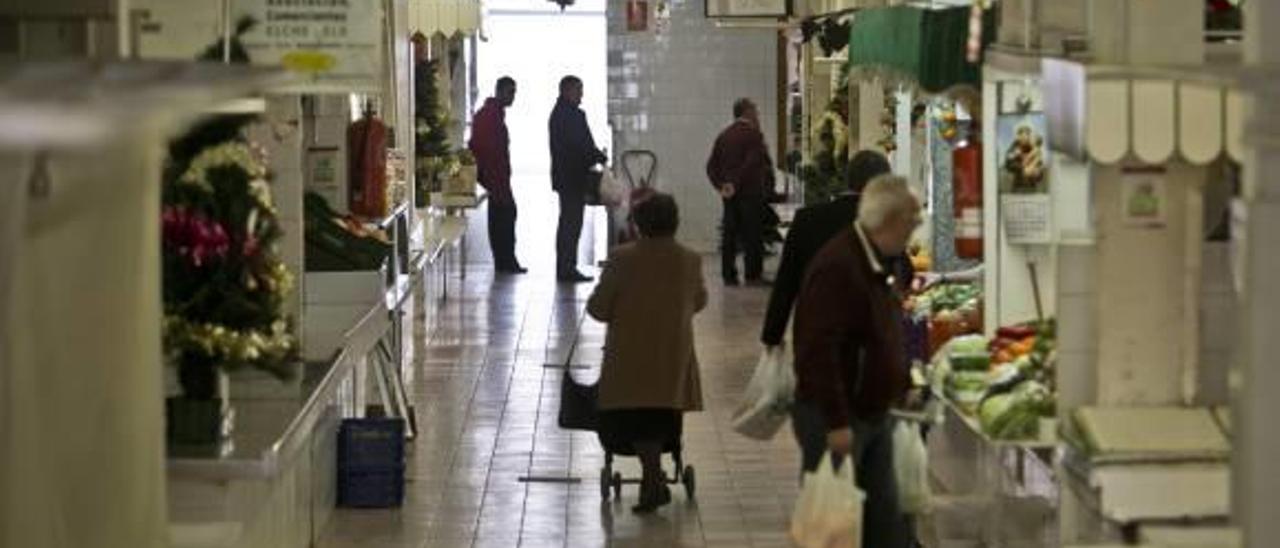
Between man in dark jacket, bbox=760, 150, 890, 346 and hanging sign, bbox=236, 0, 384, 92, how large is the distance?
5.98 feet

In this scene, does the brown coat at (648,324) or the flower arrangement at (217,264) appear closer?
the flower arrangement at (217,264)

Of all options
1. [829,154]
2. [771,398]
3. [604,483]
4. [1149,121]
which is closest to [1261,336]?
[1149,121]

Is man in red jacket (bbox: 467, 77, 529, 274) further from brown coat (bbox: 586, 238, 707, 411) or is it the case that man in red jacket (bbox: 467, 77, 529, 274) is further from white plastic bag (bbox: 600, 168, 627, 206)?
brown coat (bbox: 586, 238, 707, 411)

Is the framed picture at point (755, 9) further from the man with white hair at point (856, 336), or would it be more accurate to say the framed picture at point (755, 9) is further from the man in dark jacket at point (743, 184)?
the man with white hair at point (856, 336)

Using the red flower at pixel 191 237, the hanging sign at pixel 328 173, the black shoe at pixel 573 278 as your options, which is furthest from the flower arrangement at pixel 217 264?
the black shoe at pixel 573 278

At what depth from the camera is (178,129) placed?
15.2ft

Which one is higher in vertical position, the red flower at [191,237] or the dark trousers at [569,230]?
the red flower at [191,237]

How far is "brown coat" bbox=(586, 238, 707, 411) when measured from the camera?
41.0ft

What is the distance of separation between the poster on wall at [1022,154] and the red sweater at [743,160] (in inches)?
531

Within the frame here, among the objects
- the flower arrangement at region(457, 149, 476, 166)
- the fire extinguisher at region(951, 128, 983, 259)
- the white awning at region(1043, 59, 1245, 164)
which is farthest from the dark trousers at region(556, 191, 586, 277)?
the white awning at region(1043, 59, 1245, 164)

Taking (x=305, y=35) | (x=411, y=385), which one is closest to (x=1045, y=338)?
(x=305, y=35)

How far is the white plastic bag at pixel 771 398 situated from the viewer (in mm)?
10383

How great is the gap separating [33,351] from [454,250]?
2058 cm

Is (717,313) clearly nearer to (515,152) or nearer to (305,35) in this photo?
(305,35)
